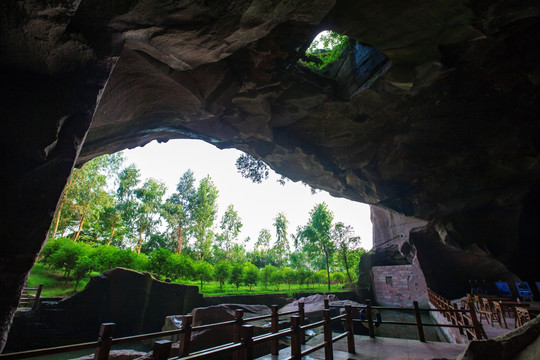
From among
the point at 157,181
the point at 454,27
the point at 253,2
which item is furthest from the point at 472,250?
the point at 157,181

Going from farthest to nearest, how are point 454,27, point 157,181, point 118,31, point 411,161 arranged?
point 157,181 → point 411,161 → point 454,27 → point 118,31

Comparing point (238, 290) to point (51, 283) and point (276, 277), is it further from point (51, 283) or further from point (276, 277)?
point (51, 283)

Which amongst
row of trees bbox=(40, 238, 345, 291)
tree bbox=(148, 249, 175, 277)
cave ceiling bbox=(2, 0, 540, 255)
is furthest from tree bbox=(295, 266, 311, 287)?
cave ceiling bbox=(2, 0, 540, 255)

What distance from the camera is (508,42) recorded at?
5.96 m

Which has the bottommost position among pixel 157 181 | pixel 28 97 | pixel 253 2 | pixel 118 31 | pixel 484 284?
pixel 484 284

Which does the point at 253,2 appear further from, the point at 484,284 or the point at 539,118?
the point at 484,284

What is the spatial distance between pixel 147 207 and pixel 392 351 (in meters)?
27.1

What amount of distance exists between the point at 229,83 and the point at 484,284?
55.2ft

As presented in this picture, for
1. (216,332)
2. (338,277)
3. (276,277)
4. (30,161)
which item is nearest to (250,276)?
(276,277)

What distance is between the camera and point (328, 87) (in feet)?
25.1

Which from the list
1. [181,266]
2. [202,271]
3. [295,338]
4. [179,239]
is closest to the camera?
[295,338]

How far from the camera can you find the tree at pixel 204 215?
2746 cm

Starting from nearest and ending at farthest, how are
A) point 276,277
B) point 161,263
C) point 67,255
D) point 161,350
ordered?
1. point 161,350
2. point 67,255
3. point 161,263
4. point 276,277

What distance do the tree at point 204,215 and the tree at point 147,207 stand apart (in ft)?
14.1
